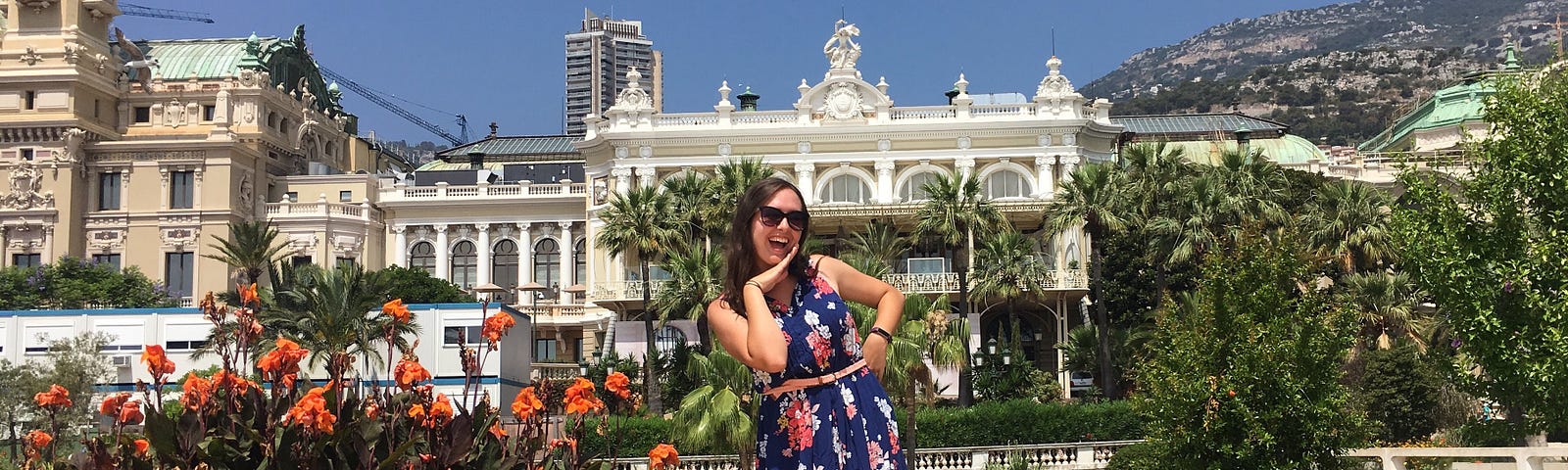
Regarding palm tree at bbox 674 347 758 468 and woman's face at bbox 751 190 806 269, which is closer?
woman's face at bbox 751 190 806 269

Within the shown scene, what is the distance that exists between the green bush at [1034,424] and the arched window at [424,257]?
28790 millimetres

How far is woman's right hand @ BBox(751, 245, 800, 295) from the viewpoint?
22.1ft

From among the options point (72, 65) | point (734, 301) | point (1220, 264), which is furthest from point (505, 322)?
point (72, 65)

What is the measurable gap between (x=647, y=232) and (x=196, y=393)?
3492 centimetres

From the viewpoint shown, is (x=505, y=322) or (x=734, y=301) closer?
(x=734, y=301)

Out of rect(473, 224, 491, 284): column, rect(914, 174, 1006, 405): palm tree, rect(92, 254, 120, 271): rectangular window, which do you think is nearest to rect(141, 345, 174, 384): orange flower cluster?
rect(914, 174, 1006, 405): palm tree

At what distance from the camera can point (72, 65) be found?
200 ft

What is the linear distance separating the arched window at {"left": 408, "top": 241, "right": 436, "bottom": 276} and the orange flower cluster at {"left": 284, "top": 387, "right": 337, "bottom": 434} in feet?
174

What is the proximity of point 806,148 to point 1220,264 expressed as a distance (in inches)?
1282

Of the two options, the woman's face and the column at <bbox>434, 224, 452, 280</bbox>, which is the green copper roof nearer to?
the column at <bbox>434, 224, 452, 280</bbox>

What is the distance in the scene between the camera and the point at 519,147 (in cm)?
7344

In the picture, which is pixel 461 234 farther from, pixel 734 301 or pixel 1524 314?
pixel 734 301

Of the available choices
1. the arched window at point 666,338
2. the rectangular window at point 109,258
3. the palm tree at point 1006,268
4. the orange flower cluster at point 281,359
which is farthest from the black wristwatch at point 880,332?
the rectangular window at point 109,258

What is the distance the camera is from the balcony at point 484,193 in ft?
202
